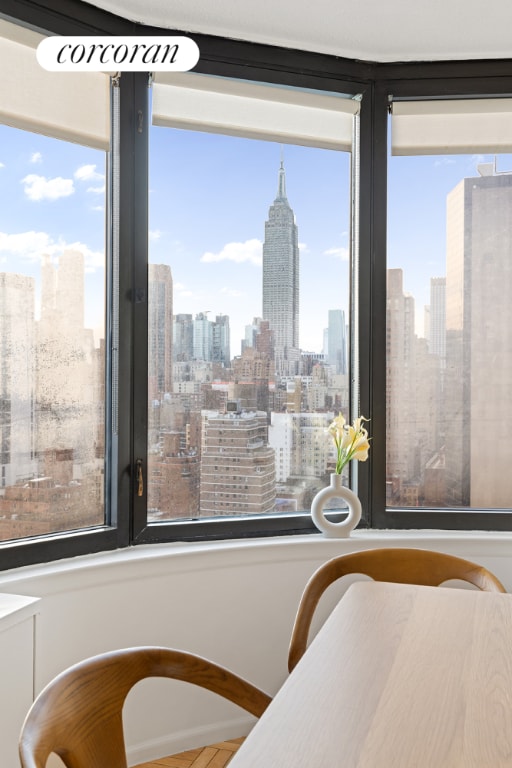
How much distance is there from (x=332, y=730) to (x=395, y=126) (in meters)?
2.45

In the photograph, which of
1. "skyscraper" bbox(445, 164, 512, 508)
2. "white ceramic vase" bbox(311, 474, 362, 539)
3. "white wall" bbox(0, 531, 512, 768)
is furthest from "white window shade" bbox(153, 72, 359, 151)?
"white wall" bbox(0, 531, 512, 768)

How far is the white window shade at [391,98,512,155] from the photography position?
2.78 m

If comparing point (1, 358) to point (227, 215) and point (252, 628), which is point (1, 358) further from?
point (252, 628)

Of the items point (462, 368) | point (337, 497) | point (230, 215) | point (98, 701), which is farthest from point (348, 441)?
point (98, 701)

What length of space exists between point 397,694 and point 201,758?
155cm

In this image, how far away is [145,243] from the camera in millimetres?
2529

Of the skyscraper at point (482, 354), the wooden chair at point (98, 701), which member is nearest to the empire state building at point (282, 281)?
the skyscraper at point (482, 354)

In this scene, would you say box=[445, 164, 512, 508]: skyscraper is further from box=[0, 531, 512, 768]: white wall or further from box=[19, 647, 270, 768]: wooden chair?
box=[19, 647, 270, 768]: wooden chair

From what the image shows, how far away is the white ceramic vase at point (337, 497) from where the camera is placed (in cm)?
260

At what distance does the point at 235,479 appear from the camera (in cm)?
269

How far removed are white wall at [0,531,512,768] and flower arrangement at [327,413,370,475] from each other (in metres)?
0.32

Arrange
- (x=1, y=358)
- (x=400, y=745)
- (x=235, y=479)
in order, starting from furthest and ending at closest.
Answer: (x=235, y=479) < (x=1, y=358) < (x=400, y=745)

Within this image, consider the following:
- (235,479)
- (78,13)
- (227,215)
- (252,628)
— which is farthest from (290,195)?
(252,628)

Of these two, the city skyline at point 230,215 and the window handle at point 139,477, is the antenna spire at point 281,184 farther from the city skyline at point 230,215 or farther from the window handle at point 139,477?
the window handle at point 139,477
